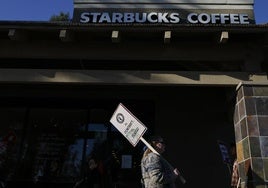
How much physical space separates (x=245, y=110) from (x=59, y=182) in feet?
15.3

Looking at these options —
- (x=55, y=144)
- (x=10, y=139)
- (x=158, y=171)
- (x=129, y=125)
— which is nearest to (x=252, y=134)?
(x=158, y=171)

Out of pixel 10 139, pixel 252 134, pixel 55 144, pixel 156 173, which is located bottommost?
pixel 156 173

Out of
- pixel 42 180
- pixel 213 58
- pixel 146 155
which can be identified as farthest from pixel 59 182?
pixel 213 58

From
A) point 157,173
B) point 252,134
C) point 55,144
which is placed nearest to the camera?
point 157,173

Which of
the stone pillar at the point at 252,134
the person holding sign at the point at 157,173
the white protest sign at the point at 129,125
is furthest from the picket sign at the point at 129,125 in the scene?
the stone pillar at the point at 252,134

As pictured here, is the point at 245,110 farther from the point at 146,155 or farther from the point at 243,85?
the point at 146,155

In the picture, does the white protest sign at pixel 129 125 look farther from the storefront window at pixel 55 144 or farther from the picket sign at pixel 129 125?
the storefront window at pixel 55 144

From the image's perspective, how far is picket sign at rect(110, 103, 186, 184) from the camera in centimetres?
537

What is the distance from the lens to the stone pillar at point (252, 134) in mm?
5480

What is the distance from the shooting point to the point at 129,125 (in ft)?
18.0

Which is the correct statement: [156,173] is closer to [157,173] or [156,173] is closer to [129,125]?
[157,173]

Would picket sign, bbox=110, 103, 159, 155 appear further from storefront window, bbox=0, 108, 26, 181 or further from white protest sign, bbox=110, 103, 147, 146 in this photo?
storefront window, bbox=0, 108, 26, 181

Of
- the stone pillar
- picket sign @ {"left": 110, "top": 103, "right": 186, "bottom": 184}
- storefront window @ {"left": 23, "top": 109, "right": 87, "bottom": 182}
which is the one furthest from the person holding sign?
storefront window @ {"left": 23, "top": 109, "right": 87, "bottom": 182}

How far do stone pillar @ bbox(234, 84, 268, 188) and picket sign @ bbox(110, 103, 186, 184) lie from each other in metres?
1.05
